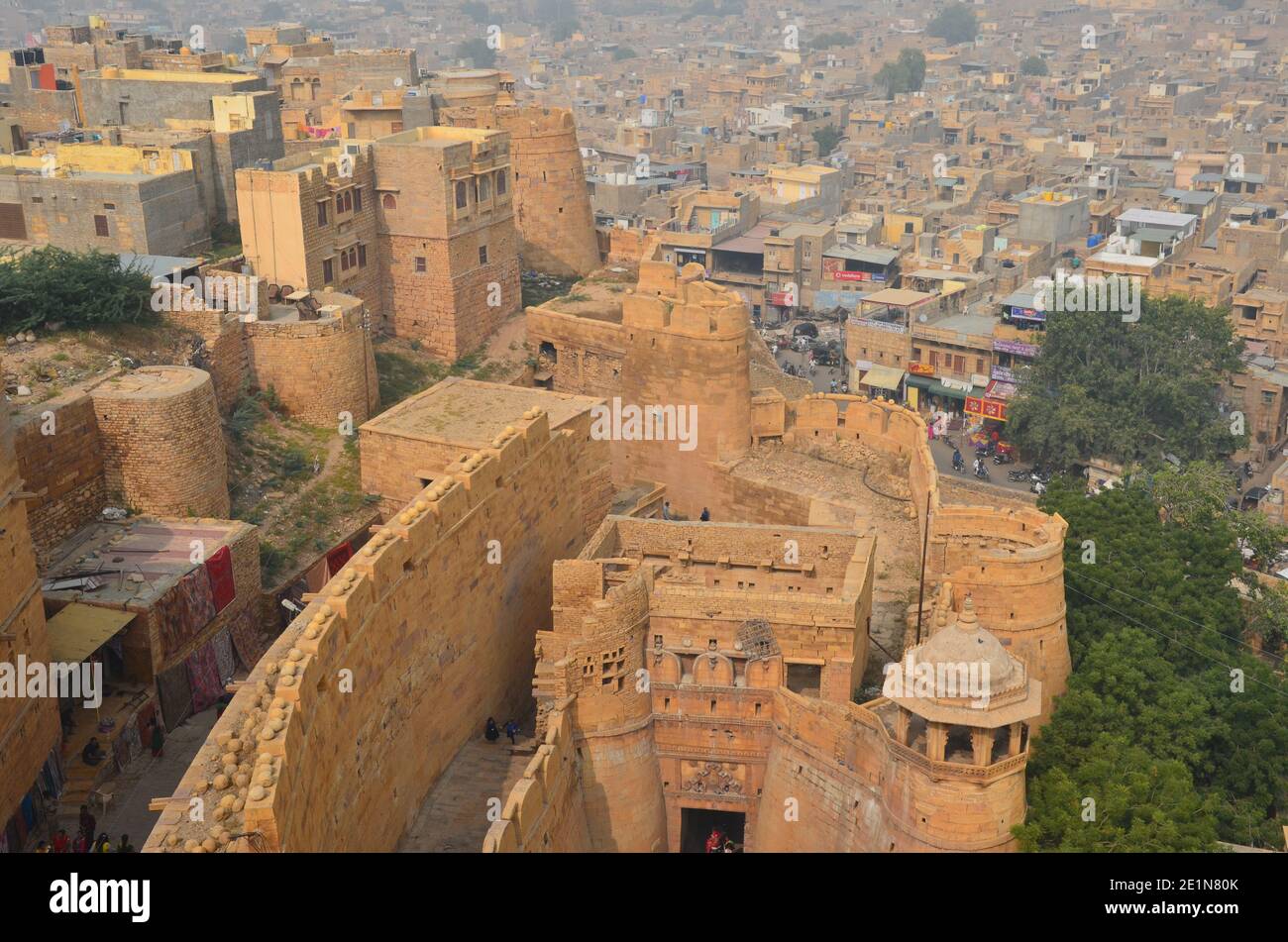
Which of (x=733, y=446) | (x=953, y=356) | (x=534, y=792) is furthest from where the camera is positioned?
(x=953, y=356)

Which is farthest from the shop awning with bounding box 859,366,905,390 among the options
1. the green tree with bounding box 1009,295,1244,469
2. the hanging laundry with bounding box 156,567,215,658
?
the hanging laundry with bounding box 156,567,215,658

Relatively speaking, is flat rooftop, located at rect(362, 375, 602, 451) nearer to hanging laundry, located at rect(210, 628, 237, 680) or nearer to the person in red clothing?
hanging laundry, located at rect(210, 628, 237, 680)

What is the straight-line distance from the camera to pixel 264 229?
36.5m

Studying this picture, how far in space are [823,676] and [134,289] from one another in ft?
58.0

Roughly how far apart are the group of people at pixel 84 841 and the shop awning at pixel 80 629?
2.56m

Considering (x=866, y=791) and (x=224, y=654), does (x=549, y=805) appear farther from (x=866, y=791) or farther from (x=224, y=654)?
(x=224, y=654)

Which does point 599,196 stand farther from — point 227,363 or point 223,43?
point 223,43

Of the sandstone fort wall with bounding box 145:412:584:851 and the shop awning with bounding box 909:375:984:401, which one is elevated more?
the sandstone fort wall with bounding box 145:412:584:851

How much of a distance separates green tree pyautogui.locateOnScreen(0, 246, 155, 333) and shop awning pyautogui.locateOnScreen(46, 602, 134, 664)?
27.7ft

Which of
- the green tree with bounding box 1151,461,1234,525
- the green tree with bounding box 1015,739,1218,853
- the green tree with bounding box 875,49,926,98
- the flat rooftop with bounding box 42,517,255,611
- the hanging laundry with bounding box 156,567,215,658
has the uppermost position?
the green tree with bounding box 875,49,926,98

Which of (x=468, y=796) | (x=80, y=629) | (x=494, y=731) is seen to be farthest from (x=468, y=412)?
(x=468, y=796)

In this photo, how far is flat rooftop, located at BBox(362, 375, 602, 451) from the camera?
29781 millimetres

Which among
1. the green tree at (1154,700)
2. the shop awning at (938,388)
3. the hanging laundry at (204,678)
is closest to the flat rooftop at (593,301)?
the green tree at (1154,700)

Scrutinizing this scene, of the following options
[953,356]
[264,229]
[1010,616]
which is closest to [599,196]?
[953,356]
